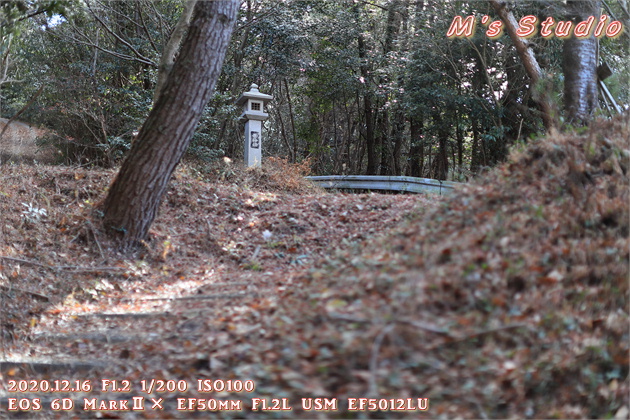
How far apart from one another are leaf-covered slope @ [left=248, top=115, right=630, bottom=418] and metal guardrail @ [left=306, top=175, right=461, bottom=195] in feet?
17.8

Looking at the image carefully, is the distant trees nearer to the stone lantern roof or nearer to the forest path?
the stone lantern roof

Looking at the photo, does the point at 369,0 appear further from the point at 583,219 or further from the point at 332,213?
the point at 583,219

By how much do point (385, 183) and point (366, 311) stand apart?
802 cm

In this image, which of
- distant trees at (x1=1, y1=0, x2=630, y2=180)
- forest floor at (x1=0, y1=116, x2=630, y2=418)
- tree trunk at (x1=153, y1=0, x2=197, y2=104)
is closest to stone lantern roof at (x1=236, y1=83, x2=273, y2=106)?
distant trees at (x1=1, y1=0, x2=630, y2=180)

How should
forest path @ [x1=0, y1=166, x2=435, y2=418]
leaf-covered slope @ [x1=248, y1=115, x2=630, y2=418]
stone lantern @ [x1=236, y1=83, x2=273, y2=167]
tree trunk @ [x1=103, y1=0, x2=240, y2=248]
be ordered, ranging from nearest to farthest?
leaf-covered slope @ [x1=248, y1=115, x2=630, y2=418] < forest path @ [x1=0, y1=166, x2=435, y2=418] < tree trunk @ [x1=103, y1=0, x2=240, y2=248] < stone lantern @ [x1=236, y1=83, x2=273, y2=167]

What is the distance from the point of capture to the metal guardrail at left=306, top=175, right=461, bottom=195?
999 cm

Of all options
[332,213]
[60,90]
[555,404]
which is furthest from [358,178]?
[555,404]

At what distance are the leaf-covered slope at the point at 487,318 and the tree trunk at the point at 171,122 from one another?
3165 mm

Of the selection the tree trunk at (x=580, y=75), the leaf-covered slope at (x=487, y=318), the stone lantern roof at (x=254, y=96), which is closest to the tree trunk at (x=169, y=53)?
the stone lantern roof at (x=254, y=96)

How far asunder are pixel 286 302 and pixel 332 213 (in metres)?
3.87

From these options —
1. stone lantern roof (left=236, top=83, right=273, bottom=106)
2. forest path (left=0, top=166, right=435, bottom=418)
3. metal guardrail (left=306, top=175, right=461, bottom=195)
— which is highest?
stone lantern roof (left=236, top=83, right=273, bottom=106)

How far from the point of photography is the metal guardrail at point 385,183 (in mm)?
9992

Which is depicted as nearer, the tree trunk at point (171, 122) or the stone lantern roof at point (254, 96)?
the tree trunk at point (171, 122)

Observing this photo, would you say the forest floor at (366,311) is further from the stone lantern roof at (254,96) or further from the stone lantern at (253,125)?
the stone lantern roof at (254,96)
